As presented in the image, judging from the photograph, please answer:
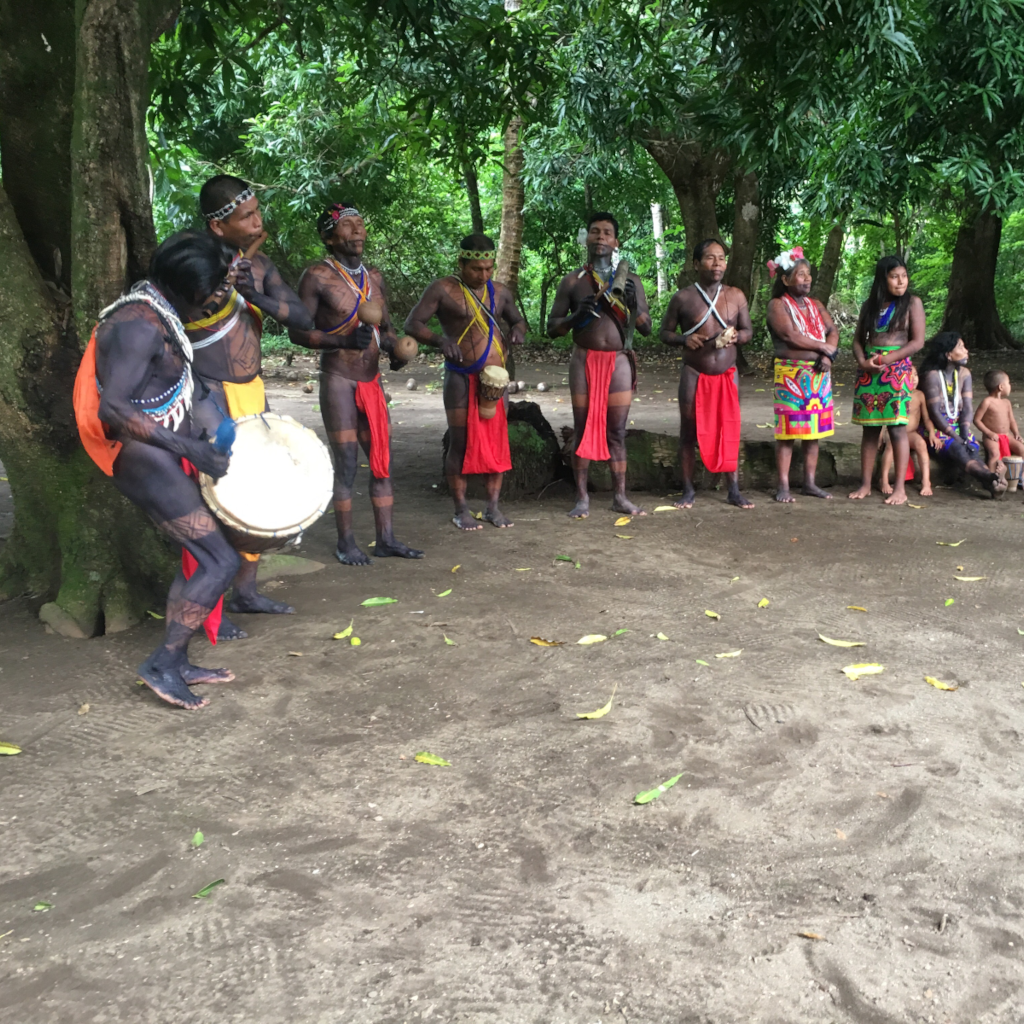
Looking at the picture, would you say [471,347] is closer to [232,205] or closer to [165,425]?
[232,205]

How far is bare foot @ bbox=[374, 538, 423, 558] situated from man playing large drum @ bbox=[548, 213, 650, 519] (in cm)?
151

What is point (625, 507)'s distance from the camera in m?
6.93

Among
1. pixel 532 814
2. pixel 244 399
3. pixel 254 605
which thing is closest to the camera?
pixel 532 814

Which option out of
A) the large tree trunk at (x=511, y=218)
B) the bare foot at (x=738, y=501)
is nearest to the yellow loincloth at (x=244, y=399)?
the bare foot at (x=738, y=501)

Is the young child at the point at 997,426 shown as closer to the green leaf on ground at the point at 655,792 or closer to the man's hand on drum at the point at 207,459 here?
the green leaf on ground at the point at 655,792

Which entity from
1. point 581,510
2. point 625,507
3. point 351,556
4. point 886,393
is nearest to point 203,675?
point 351,556

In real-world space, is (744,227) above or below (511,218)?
above

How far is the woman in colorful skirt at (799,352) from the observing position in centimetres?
709

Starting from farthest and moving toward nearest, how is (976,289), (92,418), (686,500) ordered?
(976,289) → (686,500) → (92,418)

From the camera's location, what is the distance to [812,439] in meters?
7.31

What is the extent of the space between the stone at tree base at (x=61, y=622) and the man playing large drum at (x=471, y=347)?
8.95 ft

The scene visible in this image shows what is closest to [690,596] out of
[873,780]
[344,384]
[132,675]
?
[873,780]

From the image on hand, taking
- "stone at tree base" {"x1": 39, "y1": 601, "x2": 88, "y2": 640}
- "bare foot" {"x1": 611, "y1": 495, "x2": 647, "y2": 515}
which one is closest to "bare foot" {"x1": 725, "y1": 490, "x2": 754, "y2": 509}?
"bare foot" {"x1": 611, "y1": 495, "x2": 647, "y2": 515}

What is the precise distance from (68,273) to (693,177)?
1099 centimetres
